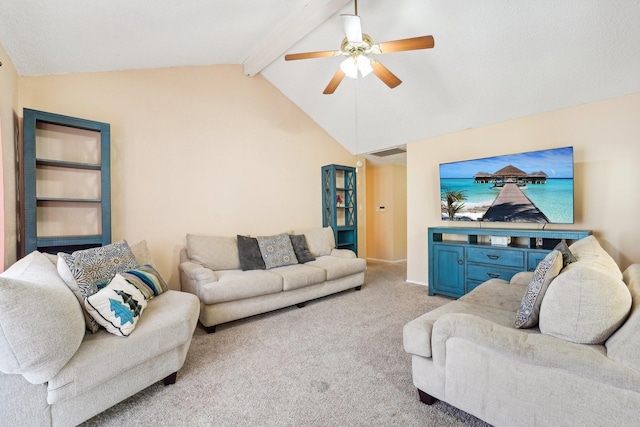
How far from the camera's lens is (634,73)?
8.14 feet

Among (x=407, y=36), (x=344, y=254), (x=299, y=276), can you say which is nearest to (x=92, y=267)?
(x=299, y=276)

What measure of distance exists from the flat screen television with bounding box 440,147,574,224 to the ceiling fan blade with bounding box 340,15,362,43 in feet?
7.17

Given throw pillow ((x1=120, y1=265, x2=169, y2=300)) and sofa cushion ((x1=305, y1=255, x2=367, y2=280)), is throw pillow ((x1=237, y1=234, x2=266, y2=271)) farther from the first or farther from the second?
throw pillow ((x1=120, y1=265, x2=169, y2=300))

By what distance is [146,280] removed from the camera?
6.88 feet

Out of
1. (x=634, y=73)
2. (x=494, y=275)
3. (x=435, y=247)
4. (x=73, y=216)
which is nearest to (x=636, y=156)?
(x=634, y=73)

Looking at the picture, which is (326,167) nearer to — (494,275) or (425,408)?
(494,275)

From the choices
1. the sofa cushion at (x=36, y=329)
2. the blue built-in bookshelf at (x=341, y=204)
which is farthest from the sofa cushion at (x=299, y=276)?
the sofa cushion at (x=36, y=329)

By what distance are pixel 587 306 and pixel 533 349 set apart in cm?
29

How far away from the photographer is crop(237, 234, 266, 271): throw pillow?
335 cm

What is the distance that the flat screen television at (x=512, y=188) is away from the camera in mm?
2863

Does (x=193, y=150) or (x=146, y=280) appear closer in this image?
(x=146, y=280)

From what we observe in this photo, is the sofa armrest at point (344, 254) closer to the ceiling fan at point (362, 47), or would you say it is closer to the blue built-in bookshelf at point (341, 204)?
the blue built-in bookshelf at point (341, 204)

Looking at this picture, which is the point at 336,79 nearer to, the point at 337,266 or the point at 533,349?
the point at 337,266

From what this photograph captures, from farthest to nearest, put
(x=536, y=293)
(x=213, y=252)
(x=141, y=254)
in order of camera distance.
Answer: (x=213, y=252), (x=141, y=254), (x=536, y=293)
